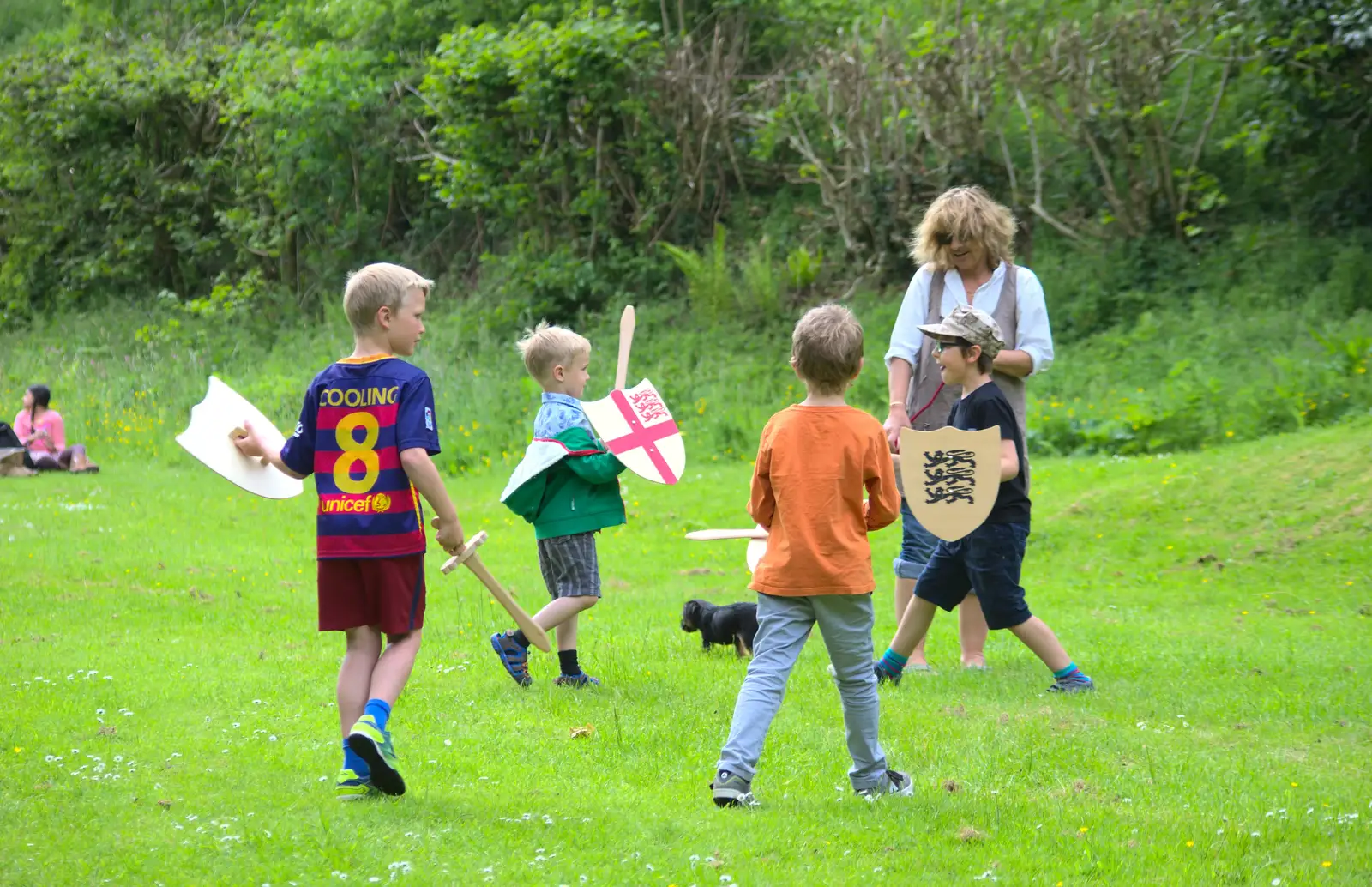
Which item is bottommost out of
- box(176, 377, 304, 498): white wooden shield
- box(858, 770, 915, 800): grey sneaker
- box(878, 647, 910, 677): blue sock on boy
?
box(878, 647, 910, 677): blue sock on boy

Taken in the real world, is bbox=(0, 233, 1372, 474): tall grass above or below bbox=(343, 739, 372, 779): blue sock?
above

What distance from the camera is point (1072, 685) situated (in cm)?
623

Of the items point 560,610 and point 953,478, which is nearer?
point 953,478

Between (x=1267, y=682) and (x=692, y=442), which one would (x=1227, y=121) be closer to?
(x=692, y=442)

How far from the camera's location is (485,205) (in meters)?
22.0

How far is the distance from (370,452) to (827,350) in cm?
148

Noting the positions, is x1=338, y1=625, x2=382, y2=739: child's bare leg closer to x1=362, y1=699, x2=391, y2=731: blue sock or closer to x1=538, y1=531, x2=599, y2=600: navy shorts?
x1=362, y1=699, x2=391, y2=731: blue sock

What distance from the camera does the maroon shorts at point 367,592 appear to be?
4.63 metres

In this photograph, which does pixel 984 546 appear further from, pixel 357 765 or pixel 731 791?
pixel 357 765

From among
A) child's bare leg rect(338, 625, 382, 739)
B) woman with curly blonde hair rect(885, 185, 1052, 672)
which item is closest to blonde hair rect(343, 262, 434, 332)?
child's bare leg rect(338, 625, 382, 739)

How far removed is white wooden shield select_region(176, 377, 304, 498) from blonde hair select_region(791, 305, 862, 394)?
1791 millimetres

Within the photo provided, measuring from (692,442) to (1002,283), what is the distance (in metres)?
9.43

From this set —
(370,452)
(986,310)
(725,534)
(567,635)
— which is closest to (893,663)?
(725,534)

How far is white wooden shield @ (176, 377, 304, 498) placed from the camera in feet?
16.3
